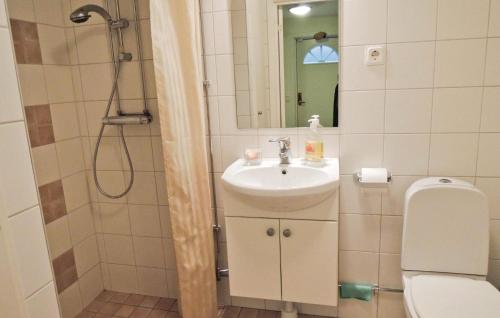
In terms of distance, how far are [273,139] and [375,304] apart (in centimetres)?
106

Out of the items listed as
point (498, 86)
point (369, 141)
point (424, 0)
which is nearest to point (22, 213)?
point (369, 141)

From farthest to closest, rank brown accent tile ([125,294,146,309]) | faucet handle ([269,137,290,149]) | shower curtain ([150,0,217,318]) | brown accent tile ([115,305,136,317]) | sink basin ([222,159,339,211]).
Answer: brown accent tile ([125,294,146,309]) → brown accent tile ([115,305,136,317]) → faucet handle ([269,137,290,149]) → shower curtain ([150,0,217,318]) → sink basin ([222,159,339,211])

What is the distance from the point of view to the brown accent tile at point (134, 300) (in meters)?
2.21

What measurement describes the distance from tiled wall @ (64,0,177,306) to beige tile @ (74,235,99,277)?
44 millimetres

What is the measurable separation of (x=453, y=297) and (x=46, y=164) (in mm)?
2023

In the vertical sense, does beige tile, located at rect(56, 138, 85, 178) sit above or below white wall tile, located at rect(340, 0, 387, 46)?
below

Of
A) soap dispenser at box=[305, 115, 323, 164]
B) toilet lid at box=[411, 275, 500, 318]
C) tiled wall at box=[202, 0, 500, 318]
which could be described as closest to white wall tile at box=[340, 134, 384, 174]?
tiled wall at box=[202, 0, 500, 318]

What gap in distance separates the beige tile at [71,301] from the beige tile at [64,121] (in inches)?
35.0

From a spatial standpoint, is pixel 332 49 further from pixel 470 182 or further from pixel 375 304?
pixel 375 304

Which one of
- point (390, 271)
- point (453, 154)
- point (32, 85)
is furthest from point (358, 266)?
point (32, 85)

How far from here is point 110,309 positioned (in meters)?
2.16

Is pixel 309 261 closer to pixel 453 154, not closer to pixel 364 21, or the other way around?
pixel 453 154

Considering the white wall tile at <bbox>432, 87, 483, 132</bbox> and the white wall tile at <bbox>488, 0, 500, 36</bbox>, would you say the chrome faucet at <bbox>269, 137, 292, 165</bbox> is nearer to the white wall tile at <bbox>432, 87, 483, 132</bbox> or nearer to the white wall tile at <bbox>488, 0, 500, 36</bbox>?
the white wall tile at <bbox>432, 87, 483, 132</bbox>

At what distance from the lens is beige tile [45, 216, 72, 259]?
6.29 feet
